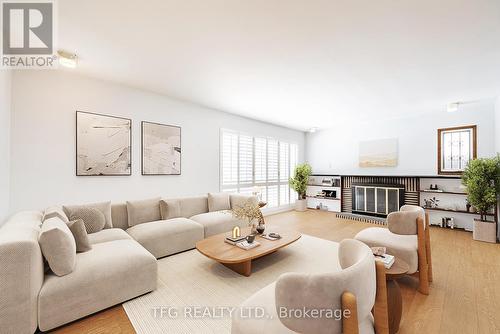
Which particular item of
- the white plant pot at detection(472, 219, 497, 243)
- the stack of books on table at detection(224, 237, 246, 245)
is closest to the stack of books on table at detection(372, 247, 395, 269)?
the stack of books on table at detection(224, 237, 246, 245)

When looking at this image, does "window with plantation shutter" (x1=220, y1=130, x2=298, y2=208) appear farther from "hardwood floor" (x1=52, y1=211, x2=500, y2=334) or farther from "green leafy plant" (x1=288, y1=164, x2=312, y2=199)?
"hardwood floor" (x1=52, y1=211, x2=500, y2=334)

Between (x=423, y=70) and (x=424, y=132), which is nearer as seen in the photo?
(x=423, y=70)

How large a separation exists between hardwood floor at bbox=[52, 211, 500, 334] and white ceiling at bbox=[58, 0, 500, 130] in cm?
279

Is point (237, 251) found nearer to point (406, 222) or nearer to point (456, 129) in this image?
point (406, 222)

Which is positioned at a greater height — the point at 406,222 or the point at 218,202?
the point at 406,222

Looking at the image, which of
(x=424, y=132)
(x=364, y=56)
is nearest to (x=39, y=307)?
(x=364, y=56)

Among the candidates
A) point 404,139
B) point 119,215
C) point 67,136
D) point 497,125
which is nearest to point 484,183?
point 497,125

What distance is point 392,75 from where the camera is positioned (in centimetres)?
325

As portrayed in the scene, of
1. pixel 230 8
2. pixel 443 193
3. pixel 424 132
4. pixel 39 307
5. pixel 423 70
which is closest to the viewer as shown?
pixel 39 307

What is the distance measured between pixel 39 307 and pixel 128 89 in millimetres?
3389

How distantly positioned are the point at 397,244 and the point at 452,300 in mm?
663

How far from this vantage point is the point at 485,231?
158 inches

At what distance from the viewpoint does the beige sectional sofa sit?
62.3 inches

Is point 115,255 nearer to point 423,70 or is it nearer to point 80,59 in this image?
point 80,59
